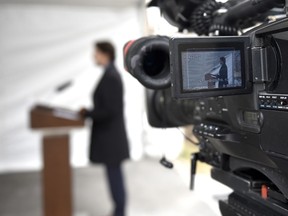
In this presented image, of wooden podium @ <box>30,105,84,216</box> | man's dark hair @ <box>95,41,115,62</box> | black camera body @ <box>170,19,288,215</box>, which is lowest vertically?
wooden podium @ <box>30,105,84,216</box>

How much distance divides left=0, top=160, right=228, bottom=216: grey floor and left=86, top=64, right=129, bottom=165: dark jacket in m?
0.62

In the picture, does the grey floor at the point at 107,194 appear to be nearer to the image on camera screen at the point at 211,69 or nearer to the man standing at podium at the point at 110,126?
the man standing at podium at the point at 110,126

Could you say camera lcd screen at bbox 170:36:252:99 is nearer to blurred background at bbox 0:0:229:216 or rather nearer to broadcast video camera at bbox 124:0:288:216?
broadcast video camera at bbox 124:0:288:216

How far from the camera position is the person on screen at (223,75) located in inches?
26.1

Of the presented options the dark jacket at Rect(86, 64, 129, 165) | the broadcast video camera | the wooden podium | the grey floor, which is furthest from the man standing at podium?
the broadcast video camera

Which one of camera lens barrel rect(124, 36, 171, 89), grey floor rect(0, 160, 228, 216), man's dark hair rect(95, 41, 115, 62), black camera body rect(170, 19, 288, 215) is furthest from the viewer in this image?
grey floor rect(0, 160, 228, 216)

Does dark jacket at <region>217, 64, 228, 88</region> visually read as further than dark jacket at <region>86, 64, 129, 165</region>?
No

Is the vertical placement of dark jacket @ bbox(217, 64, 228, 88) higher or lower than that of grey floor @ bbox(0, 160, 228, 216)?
higher

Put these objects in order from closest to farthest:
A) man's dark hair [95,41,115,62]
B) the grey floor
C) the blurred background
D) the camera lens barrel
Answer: the camera lens barrel, man's dark hair [95,41,115,62], the grey floor, the blurred background

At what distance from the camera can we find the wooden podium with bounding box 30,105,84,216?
7.62 ft

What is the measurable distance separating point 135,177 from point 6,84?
192cm

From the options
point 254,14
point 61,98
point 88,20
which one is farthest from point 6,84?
point 254,14

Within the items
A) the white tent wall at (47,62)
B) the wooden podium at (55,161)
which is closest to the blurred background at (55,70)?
the white tent wall at (47,62)

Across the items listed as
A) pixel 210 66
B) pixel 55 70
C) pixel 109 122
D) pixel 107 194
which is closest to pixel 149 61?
pixel 210 66
